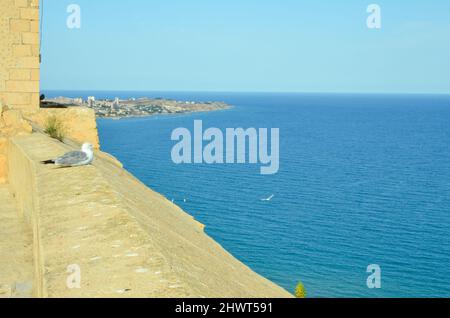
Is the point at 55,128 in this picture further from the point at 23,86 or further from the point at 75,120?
the point at 23,86

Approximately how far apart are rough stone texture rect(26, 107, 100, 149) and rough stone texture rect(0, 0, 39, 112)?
390 mm

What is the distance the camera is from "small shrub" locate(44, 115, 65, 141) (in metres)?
13.5

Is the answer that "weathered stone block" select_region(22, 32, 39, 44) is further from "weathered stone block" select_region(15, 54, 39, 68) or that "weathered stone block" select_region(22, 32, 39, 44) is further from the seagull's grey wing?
the seagull's grey wing

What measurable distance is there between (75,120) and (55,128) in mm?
1421

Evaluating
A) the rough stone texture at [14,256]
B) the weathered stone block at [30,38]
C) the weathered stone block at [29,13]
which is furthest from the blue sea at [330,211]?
the rough stone texture at [14,256]

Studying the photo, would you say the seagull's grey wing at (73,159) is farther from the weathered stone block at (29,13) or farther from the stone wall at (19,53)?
the weathered stone block at (29,13)

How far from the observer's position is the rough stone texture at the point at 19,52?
14219 millimetres

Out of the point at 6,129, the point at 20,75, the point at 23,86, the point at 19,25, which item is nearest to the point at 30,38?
the point at 19,25

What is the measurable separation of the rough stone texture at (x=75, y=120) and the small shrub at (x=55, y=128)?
0.13 m

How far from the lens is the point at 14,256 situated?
6918 millimetres

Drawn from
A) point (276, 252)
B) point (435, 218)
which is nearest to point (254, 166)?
point (435, 218)

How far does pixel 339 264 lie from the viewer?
137ft

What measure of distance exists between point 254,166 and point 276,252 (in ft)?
134

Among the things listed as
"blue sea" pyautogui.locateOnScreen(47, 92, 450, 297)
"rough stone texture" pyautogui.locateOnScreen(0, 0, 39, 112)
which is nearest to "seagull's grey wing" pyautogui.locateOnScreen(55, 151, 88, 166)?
"rough stone texture" pyautogui.locateOnScreen(0, 0, 39, 112)
